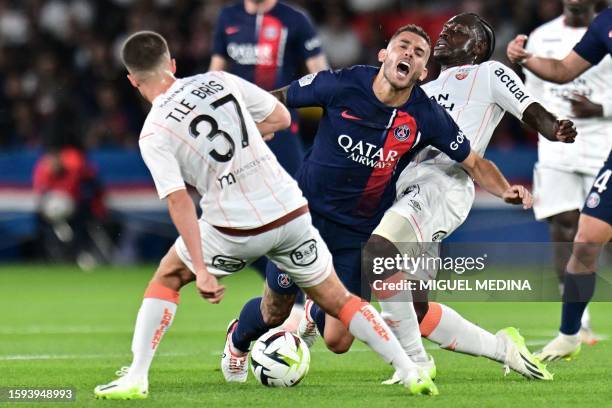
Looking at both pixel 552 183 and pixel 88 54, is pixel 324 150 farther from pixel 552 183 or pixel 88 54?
pixel 88 54

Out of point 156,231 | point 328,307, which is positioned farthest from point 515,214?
point 328,307

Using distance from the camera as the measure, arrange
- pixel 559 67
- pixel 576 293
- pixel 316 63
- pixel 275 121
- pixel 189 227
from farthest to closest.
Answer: pixel 316 63 → pixel 559 67 → pixel 576 293 → pixel 275 121 → pixel 189 227

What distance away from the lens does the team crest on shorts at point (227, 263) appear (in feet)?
21.4

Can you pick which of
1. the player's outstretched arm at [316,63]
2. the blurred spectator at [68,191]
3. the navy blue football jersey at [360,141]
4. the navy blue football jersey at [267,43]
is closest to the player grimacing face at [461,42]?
the navy blue football jersey at [360,141]

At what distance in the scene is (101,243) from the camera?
56.2 feet

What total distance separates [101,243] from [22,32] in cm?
381

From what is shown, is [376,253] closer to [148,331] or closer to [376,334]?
[376,334]

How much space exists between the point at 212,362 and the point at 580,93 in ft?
11.4

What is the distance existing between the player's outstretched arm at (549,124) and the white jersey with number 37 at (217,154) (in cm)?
157

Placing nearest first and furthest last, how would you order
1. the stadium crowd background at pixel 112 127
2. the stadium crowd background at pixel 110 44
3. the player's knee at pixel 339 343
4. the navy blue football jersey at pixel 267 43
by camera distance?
the player's knee at pixel 339 343, the navy blue football jersey at pixel 267 43, the stadium crowd background at pixel 112 127, the stadium crowd background at pixel 110 44

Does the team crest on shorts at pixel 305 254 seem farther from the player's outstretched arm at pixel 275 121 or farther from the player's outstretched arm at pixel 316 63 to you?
the player's outstretched arm at pixel 316 63

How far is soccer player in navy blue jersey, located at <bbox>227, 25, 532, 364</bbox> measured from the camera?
7020mm

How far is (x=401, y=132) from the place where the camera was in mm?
7020

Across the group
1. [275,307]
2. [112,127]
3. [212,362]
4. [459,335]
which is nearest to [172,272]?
[275,307]
